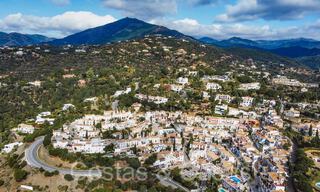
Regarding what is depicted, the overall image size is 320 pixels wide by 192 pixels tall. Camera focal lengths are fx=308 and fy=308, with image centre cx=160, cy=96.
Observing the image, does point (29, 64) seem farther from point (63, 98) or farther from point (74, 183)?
point (74, 183)

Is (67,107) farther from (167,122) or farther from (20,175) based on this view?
(20,175)

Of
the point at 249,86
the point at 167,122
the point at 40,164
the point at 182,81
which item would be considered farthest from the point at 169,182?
the point at 249,86

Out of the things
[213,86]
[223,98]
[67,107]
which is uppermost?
[213,86]

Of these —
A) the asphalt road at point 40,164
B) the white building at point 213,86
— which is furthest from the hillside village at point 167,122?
the asphalt road at point 40,164

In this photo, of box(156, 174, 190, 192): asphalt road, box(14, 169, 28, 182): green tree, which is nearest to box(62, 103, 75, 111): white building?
box(14, 169, 28, 182): green tree

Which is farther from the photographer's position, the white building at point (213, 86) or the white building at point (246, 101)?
the white building at point (213, 86)

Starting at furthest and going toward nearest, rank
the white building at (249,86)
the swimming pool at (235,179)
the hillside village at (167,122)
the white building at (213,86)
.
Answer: the white building at (249,86)
the white building at (213,86)
the hillside village at (167,122)
the swimming pool at (235,179)

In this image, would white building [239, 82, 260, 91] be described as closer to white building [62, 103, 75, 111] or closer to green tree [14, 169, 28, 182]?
white building [62, 103, 75, 111]

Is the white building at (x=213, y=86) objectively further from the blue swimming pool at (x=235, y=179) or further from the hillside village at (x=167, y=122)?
the blue swimming pool at (x=235, y=179)

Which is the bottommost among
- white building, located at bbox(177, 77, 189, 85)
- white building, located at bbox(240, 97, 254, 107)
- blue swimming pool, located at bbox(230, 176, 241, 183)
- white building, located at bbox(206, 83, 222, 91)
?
blue swimming pool, located at bbox(230, 176, 241, 183)
